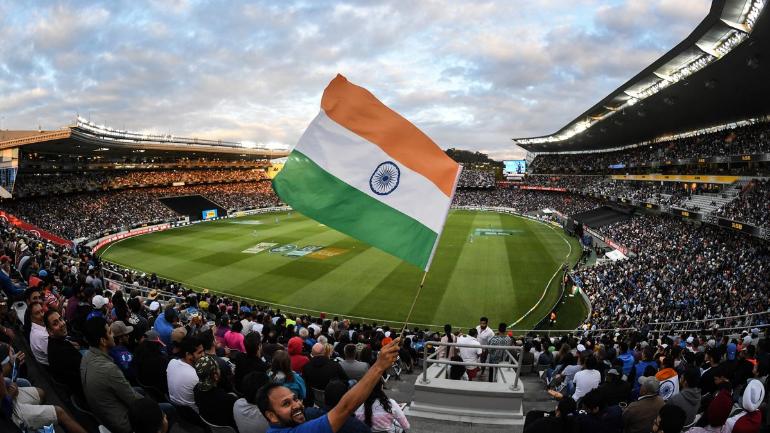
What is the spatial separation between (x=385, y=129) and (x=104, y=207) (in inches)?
2415

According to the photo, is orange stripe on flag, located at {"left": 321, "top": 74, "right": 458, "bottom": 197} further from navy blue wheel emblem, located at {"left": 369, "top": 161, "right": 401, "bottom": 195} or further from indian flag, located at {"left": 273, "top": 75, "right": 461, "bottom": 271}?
navy blue wheel emblem, located at {"left": 369, "top": 161, "right": 401, "bottom": 195}

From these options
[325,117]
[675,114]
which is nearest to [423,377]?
[325,117]

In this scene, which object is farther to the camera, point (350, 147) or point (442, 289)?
point (442, 289)

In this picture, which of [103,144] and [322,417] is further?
[103,144]

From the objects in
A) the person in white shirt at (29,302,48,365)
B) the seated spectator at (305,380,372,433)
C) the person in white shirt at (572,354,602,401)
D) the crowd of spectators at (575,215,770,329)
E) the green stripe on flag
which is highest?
the green stripe on flag

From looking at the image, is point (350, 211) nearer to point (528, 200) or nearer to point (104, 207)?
point (104, 207)

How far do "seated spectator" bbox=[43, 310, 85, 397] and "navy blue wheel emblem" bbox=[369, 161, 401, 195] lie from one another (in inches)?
148

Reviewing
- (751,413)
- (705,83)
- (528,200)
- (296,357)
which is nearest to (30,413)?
(296,357)

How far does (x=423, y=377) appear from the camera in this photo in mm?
6871

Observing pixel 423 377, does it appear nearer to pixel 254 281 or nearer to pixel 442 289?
pixel 442 289

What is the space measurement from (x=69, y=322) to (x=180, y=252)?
3222 cm

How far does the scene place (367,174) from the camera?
5730 millimetres

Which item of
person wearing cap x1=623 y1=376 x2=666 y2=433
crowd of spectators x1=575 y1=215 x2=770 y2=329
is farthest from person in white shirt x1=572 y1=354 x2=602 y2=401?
crowd of spectators x1=575 y1=215 x2=770 y2=329

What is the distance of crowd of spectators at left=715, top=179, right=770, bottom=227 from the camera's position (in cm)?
2572
